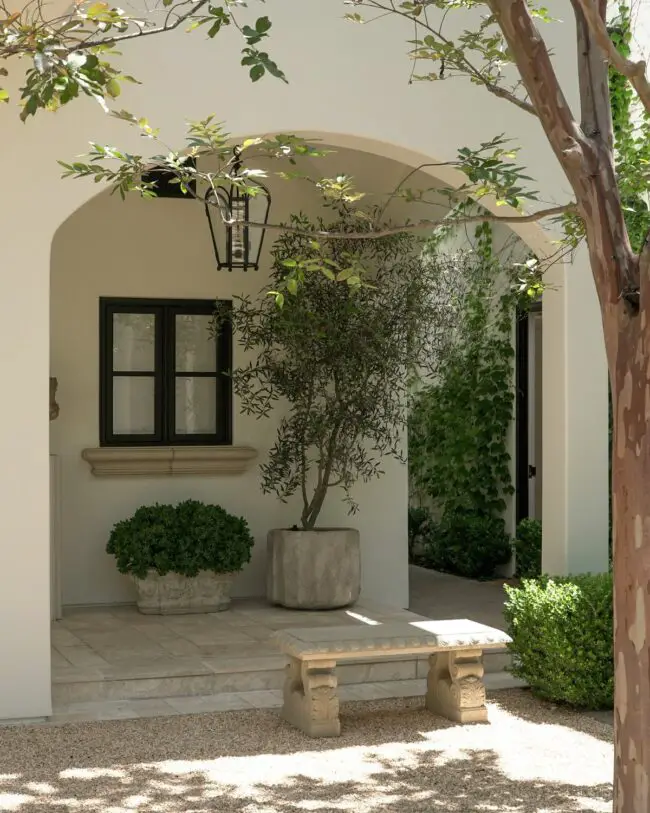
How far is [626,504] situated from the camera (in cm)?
352

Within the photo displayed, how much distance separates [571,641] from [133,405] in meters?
4.01

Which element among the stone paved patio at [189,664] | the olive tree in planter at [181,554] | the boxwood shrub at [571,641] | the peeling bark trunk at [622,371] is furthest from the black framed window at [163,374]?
the peeling bark trunk at [622,371]

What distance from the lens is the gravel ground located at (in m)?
4.70

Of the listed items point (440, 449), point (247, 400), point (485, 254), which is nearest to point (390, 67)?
point (247, 400)

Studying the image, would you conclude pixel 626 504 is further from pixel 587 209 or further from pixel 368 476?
pixel 368 476

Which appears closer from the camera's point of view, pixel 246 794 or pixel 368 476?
pixel 246 794

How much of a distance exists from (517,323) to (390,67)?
4.79 meters

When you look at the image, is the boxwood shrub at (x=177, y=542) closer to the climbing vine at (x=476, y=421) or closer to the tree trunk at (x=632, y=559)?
the climbing vine at (x=476, y=421)

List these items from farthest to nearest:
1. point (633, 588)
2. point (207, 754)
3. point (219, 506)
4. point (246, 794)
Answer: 1. point (219, 506)
2. point (207, 754)
3. point (246, 794)
4. point (633, 588)

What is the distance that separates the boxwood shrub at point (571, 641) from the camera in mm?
6059

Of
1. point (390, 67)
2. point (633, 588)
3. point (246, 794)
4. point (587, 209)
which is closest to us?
point (633, 588)

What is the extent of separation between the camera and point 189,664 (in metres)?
6.70

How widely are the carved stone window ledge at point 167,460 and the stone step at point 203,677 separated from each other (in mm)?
2130

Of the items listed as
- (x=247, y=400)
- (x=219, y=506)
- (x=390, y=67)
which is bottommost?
(x=219, y=506)
